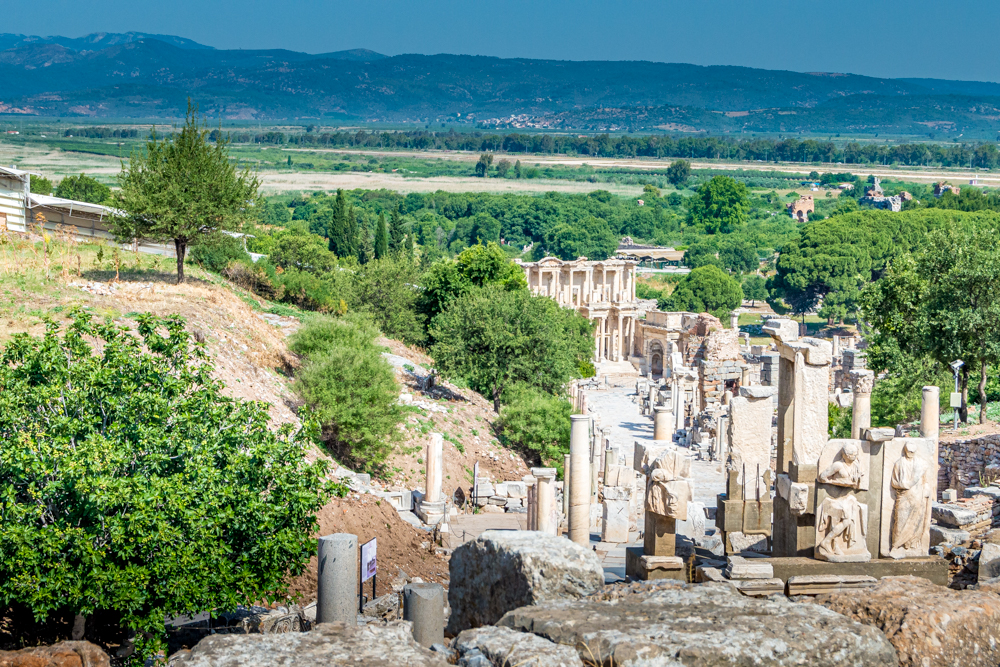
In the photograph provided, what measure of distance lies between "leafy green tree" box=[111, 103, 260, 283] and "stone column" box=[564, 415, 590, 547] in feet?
52.1

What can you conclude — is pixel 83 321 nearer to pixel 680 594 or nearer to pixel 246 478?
pixel 246 478

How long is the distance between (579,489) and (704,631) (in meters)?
10.2

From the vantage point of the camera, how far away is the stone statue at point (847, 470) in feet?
55.1

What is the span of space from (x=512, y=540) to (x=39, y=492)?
6.24 meters

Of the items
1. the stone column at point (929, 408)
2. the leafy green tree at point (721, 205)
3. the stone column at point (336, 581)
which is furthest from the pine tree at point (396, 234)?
the leafy green tree at point (721, 205)

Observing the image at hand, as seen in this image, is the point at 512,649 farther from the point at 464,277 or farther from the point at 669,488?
the point at 464,277

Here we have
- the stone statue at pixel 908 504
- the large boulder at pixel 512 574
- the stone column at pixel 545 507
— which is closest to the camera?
the large boulder at pixel 512 574

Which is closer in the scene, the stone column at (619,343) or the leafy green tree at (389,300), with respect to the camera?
the leafy green tree at (389,300)

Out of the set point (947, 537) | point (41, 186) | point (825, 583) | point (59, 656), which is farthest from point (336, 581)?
point (41, 186)

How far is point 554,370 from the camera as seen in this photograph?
45.6 metres

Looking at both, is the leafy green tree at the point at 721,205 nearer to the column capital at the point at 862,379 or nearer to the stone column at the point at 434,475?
the column capital at the point at 862,379

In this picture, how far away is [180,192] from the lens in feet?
113

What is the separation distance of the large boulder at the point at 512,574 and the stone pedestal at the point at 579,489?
666 cm

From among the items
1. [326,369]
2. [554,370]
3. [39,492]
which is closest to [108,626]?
[39,492]
